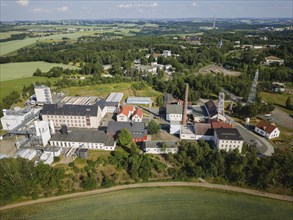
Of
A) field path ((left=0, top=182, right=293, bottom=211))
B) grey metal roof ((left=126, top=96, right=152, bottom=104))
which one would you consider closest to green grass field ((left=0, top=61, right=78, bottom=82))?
grey metal roof ((left=126, top=96, right=152, bottom=104))

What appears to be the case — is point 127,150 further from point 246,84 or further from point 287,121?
point 246,84

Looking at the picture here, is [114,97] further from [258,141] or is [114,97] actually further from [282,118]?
[282,118]

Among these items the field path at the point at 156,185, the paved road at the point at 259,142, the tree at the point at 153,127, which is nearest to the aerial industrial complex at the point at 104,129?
the tree at the point at 153,127

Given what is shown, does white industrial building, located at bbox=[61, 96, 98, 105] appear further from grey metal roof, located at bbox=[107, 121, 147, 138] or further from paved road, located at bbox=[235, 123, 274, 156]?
paved road, located at bbox=[235, 123, 274, 156]

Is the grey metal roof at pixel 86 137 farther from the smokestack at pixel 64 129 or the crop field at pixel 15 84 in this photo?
the crop field at pixel 15 84

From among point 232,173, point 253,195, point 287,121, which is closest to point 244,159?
point 232,173
